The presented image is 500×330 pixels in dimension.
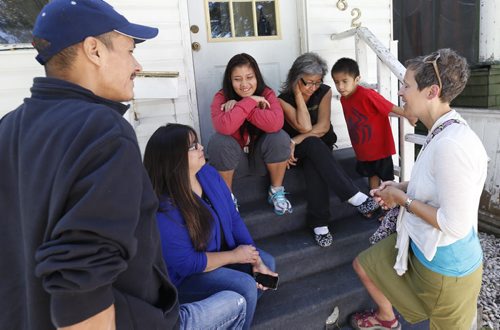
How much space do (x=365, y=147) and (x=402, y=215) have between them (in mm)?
1125

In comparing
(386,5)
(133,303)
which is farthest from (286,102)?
(133,303)

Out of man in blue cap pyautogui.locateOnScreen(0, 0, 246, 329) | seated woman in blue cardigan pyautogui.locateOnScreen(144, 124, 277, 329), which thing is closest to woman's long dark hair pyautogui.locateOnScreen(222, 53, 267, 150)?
seated woman in blue cardigan pyautogui.locateOnScreen(144, 124, 277, 329)

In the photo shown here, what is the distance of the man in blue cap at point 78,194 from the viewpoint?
26.8 inches

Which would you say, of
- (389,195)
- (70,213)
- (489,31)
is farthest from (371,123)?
(489,31)

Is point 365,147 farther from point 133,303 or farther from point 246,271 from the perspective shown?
point 133,303

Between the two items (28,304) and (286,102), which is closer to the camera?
(28,304)

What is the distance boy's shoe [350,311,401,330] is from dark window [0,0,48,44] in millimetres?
2987

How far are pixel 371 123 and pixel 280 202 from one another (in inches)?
37.4

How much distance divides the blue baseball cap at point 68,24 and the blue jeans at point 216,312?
971 mm

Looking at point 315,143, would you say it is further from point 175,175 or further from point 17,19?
point 17,19

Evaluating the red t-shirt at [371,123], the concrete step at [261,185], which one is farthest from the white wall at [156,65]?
the red t-shirt at [371,123]

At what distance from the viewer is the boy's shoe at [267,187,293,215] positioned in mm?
2438

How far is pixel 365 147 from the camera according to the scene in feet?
8.88

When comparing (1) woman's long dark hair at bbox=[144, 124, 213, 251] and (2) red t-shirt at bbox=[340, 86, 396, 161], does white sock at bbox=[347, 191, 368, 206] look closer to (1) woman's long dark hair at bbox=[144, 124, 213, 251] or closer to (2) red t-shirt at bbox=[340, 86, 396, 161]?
(2) red t-shirt at bbox=[340, 86, 396, 161]
